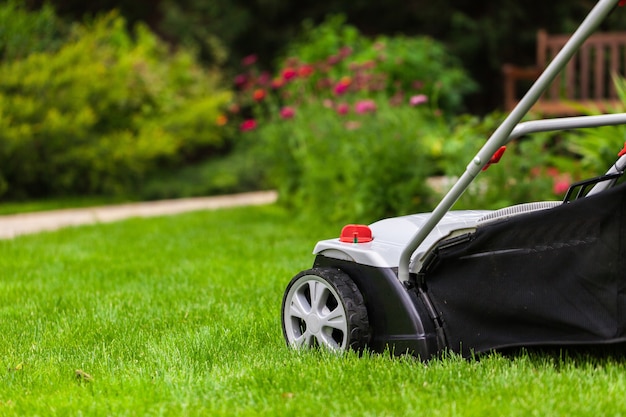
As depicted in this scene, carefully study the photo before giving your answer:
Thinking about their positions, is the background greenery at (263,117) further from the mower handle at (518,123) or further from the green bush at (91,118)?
the mower handle at (518,123)

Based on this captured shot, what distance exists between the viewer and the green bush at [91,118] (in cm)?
870

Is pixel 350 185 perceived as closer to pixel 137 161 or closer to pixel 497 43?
pixel 137 161

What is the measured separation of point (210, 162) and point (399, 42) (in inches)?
111

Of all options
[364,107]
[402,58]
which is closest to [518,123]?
[364,107]

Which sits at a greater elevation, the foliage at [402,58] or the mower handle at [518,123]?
the mower handle at [518,123]

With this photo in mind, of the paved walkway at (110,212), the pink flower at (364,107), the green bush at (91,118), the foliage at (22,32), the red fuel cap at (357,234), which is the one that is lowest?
the paved walkway at (110,212)

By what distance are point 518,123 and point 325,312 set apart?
0.82 meters

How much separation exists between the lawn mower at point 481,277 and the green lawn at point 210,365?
0.08 m

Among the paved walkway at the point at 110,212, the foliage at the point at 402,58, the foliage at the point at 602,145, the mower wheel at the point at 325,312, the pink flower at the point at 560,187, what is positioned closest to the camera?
the mower wheel at the point at 325,312

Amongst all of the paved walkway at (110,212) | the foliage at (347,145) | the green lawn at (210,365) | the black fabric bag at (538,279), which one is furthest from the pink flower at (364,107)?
the black fabric bag at (538,279)

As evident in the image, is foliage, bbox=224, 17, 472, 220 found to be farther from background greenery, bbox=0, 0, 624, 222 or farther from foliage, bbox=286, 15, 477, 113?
foliage, bbox=286, 15, 477, 113

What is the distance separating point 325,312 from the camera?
266 centimetres

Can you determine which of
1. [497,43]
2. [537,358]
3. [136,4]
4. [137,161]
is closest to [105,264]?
[537,358]

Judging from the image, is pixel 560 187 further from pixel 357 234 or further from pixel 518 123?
pixel 518 123
